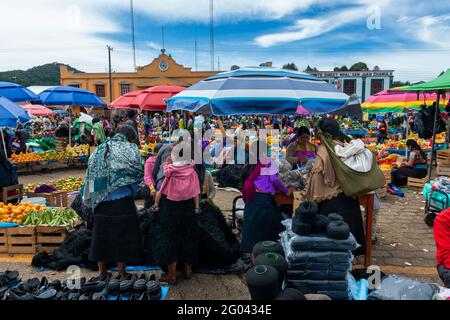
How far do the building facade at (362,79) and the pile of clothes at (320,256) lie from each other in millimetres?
43547

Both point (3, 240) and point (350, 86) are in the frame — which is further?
point (350, 86)

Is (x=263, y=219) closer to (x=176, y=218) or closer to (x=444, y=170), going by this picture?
(x=176, y=218)

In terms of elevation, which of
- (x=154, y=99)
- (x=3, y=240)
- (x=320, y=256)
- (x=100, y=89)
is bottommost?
(x=3, y=240)

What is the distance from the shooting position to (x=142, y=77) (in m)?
44.5

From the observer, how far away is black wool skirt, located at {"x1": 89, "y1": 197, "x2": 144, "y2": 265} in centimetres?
406

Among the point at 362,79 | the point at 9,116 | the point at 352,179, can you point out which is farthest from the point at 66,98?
the point at 362,79

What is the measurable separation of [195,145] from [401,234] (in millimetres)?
3939

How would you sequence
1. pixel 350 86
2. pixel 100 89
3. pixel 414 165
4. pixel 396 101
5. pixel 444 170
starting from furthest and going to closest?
1. pixel 100 89
2. pixel 350 86
3. pixel 396 101
4. pixel 414 165
5. pixel 444 170

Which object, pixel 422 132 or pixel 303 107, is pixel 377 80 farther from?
pixel 303 107

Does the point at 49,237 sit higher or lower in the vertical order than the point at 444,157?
lower

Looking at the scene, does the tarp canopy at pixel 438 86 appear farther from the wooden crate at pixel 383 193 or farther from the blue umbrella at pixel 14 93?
the blue umbrella at pixel 14 93

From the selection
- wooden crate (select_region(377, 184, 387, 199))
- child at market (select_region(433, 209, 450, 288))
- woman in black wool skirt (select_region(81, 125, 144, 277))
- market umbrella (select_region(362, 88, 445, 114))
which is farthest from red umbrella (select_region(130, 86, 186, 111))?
child at market (select_region(433, 209, 450, 288))

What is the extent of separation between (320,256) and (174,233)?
1.83m
